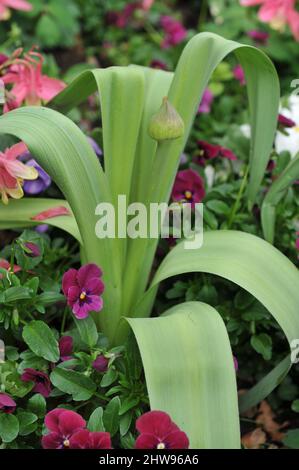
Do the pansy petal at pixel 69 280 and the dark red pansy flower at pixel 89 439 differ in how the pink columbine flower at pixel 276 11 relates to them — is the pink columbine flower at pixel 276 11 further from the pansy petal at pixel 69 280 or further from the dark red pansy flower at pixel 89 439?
the dark red pansy flower at pixel 89 439

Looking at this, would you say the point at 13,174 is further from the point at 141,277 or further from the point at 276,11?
the point at 276,11

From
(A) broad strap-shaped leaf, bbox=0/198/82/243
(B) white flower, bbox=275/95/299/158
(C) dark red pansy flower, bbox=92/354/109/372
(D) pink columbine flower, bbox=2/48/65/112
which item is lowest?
(C) dark red pansy flower, bbox=92/354/109/372

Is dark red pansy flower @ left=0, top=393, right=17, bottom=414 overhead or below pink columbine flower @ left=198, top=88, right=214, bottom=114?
below

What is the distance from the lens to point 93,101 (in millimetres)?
2303

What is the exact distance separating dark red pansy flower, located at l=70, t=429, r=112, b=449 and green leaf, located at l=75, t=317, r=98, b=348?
0.20m

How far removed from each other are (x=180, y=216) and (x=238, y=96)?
0.99 meters

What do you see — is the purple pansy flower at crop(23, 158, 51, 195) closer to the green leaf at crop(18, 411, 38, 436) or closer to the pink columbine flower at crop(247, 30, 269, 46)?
the green leaf at crop(18, 411, 38, 436)

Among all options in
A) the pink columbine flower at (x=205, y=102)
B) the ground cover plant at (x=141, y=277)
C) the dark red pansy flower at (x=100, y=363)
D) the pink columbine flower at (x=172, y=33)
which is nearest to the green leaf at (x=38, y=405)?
the ground cover plant at (x=141, y=277)

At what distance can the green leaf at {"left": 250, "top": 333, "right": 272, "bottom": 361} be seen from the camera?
4.46 feet

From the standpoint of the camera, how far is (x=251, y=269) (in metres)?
1.21

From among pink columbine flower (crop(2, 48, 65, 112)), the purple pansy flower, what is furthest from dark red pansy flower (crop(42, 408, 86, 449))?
pink columbine flower (crop(2, 48, 65, 112))

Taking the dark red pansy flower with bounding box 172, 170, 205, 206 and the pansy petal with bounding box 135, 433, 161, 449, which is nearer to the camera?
the pansy petal with bounding box 135, 433, 161, 449
